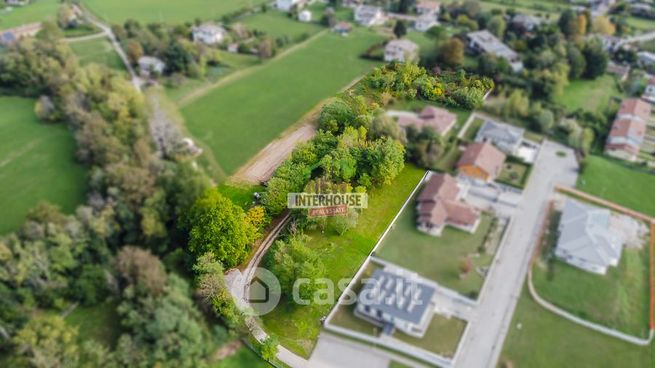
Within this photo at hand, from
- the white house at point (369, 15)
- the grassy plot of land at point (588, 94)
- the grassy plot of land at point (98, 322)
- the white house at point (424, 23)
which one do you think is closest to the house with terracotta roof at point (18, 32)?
the grassy plot of land at point (98, 322)

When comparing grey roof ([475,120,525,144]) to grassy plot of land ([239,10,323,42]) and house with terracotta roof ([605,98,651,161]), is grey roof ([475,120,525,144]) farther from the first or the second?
grassy plot of land ([239,10,323,42])

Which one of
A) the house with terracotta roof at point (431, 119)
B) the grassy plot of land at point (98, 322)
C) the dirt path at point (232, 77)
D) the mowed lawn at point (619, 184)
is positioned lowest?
the grassy plot of land at point (98, 322)

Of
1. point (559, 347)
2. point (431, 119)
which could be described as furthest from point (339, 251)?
point (559, 347)

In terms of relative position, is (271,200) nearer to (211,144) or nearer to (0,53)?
(211,144)

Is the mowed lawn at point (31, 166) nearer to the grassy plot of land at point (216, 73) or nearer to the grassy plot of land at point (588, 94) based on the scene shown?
the grassy plot of land at point (216, 73)

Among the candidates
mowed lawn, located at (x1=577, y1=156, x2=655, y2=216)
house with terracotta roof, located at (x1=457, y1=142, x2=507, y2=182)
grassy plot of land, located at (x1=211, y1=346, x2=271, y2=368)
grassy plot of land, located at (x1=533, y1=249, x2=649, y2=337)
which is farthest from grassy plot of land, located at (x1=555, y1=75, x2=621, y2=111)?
grassy plot of land, located at (x1=211, y1=346, x2=271, y2=368)

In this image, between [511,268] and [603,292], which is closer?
[511,268]

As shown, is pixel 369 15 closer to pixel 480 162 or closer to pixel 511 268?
pixel 480 162
